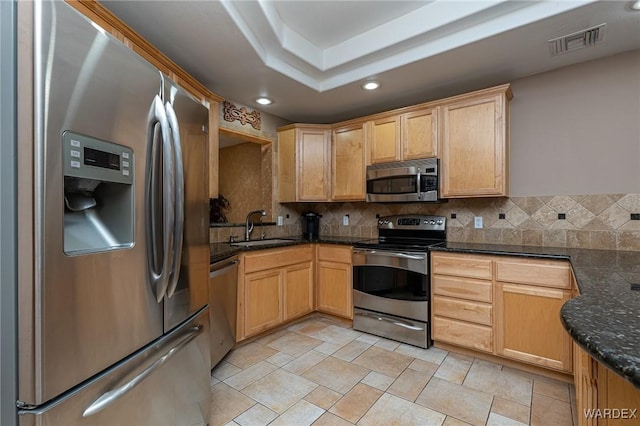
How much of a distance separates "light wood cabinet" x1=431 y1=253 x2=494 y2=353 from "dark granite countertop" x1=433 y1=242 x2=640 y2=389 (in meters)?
0.89

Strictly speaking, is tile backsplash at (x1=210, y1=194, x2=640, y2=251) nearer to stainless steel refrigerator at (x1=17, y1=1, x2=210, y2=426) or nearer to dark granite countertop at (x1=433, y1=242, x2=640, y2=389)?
dark granite countertop at (x1=433, y1=242, x2=640, y2=389)

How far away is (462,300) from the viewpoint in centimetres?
250

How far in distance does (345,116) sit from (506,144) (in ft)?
6.32

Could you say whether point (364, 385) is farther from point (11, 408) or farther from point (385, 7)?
point (385, 7)

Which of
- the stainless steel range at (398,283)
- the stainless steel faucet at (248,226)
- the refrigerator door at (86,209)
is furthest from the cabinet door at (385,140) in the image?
the refrigerator door at (86,209)

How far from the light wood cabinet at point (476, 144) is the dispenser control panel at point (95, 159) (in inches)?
102

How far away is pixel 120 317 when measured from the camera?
102 cm

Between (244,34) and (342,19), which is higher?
(342,19)

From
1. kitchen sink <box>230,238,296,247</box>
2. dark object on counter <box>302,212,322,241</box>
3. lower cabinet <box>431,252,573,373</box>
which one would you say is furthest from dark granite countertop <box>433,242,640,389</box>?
dark object on counter <box>302,212,322,241</box>

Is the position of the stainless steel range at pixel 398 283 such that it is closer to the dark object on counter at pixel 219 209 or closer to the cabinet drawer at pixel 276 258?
the cabinet drawer at pixel 276 258

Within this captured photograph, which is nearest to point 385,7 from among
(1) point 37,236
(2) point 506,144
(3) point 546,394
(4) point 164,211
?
(2) point 506,144

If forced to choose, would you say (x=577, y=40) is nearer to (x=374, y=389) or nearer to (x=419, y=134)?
(x=419, y=134)

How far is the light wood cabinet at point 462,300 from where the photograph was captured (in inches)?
94.0

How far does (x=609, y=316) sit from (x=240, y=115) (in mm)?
3249
